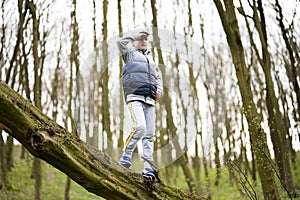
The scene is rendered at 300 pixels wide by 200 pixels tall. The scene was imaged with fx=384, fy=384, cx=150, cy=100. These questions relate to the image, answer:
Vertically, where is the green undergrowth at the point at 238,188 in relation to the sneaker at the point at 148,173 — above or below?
above

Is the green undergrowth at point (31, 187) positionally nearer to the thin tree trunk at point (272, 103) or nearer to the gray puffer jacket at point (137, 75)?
the thin tree trunk at point (272, 103)

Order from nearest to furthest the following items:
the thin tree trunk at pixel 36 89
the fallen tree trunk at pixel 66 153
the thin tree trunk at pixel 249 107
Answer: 1. the fallen tree trunk at pixel 66 153
2. the thin tree trunk at pixel 249 107
3. the thin tree trunk at pixel 36 89

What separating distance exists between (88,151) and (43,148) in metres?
0.60

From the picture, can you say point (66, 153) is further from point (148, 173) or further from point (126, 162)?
point (148, 173)

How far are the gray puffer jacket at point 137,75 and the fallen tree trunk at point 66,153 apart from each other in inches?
33.7

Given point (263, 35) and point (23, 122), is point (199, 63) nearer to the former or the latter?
point (263, 35)

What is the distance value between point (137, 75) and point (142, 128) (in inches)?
25.1

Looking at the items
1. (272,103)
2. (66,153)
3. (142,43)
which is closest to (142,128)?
(66,153)

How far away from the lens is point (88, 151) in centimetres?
457

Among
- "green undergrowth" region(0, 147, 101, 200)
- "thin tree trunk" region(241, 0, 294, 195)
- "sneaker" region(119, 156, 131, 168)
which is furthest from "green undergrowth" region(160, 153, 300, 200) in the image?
"green undergrowth" region(0, 147, 101, 200)

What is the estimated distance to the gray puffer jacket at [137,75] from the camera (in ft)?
15.1

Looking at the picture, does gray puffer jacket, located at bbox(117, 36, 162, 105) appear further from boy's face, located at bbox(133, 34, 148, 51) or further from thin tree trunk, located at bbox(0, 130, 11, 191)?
thin tree trunk, located at bbox(0, 130, 11, 191)

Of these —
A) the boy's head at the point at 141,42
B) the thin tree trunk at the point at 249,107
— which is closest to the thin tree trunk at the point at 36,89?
the thin tree trunk at the point at 249,107

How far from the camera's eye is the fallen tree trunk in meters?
4.19
